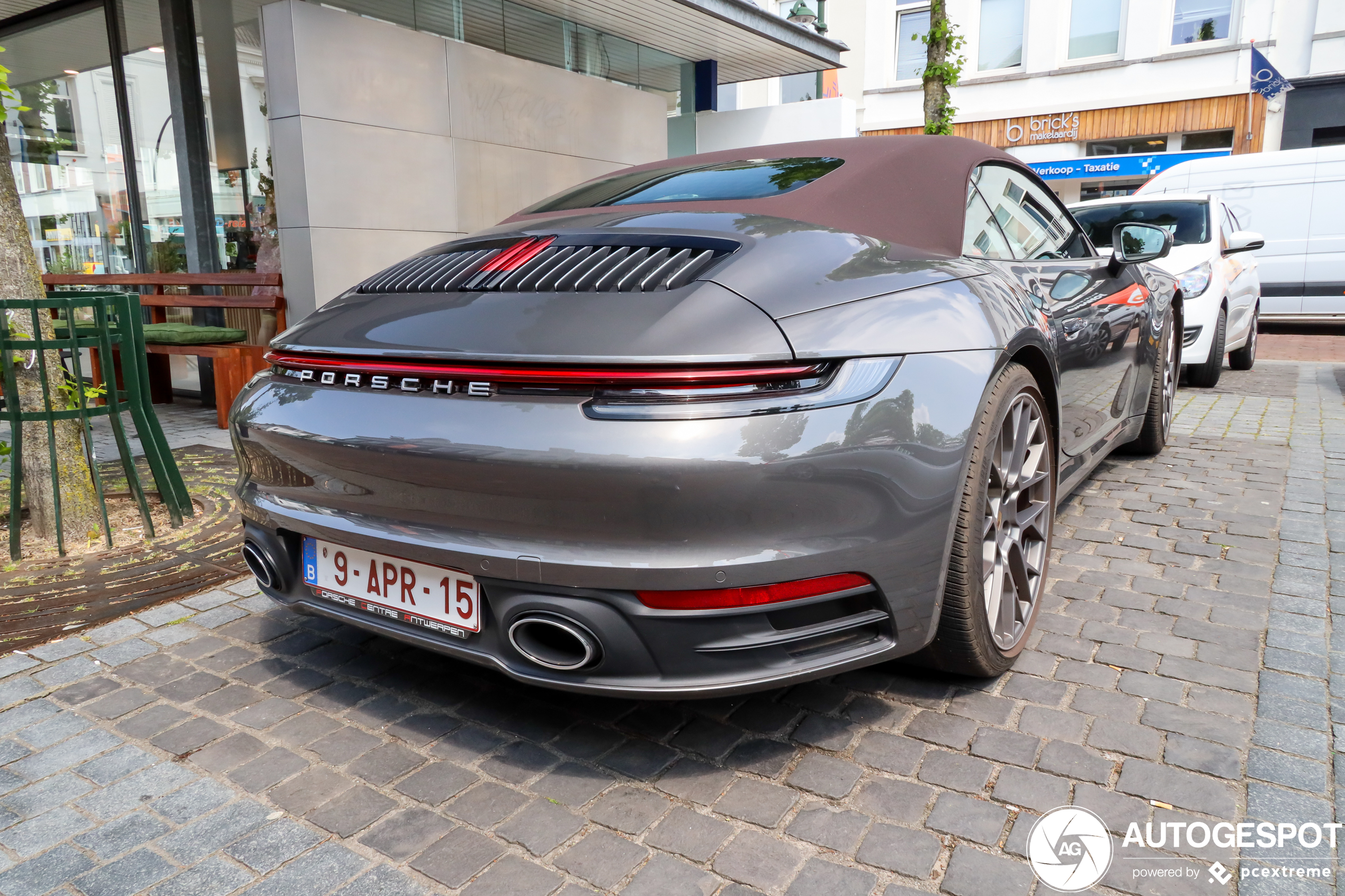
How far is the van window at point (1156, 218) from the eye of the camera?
7965 mm

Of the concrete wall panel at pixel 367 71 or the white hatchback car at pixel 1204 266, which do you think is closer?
the concrete wall panel at pixel 367 71

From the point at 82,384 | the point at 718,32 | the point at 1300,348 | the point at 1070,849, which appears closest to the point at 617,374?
the point at 1070,849

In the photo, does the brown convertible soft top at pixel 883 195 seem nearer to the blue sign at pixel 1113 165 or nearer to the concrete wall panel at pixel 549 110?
the concrete wall panel at pixel 549 110

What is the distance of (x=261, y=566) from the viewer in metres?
2.46

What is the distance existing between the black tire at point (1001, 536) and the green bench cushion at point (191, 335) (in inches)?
236

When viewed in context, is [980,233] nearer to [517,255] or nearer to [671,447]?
[517,255]

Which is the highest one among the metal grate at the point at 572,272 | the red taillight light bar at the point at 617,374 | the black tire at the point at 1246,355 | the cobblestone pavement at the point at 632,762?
the metal grate at the point at 572,272

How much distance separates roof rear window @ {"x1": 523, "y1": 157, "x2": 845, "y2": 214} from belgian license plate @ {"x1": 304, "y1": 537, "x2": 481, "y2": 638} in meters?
1.29

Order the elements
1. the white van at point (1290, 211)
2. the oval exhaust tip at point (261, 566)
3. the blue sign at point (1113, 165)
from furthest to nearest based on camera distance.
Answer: the blue sign at point (1113, 165) → the white van at point (1290, 211) → the oval exhaust tip at point (261, 566)

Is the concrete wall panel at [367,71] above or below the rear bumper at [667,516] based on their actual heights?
above

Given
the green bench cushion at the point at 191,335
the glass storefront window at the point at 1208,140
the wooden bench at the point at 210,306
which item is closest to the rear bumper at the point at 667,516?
the wooden bench at the point at 210,306

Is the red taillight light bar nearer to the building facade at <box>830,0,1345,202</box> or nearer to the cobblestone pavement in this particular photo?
the cobblestone pavement

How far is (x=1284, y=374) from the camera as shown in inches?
346

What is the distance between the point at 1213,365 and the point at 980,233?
6.02 m
